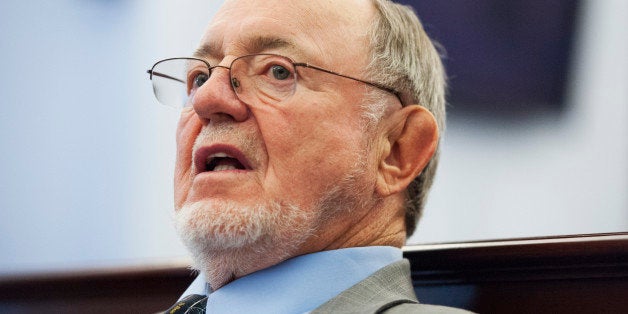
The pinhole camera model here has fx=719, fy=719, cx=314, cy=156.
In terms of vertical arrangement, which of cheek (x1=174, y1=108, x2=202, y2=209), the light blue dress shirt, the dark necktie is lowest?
the dark necktie

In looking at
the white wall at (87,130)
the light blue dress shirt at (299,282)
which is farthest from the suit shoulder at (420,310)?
the white wall at (87,130)

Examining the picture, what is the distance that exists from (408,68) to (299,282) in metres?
0.48

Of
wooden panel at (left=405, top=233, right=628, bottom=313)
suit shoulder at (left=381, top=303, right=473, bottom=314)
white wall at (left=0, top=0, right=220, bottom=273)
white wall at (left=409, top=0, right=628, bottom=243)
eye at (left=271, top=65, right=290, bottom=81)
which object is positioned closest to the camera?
suit shoulder at (left=381, top=303, right=473, bottom=314)

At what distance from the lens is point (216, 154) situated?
49.1 inches

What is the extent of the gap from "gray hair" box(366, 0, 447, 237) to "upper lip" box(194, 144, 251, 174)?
0.25 metres

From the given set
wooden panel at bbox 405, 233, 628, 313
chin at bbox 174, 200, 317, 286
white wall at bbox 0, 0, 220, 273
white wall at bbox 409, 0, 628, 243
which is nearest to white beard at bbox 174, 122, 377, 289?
chin at bbox 174, 200, 317, 286

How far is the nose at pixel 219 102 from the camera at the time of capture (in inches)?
48.6

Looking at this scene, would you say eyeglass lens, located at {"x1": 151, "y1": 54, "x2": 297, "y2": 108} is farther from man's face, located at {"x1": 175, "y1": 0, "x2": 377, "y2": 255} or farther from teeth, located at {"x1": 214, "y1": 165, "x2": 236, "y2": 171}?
teeth, located at {"x1": 214, "y1": 165, "x2": 236, "y2": 171}

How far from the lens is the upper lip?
1221mm

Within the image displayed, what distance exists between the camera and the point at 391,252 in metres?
1.29

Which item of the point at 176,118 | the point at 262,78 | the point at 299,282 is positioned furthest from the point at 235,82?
the point at 176,118

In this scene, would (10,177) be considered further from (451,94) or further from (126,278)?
(451,94)

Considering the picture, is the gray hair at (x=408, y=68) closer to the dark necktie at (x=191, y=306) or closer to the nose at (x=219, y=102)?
the nose at (x=219, y=102)

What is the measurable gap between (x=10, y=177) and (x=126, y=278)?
1076 mm
